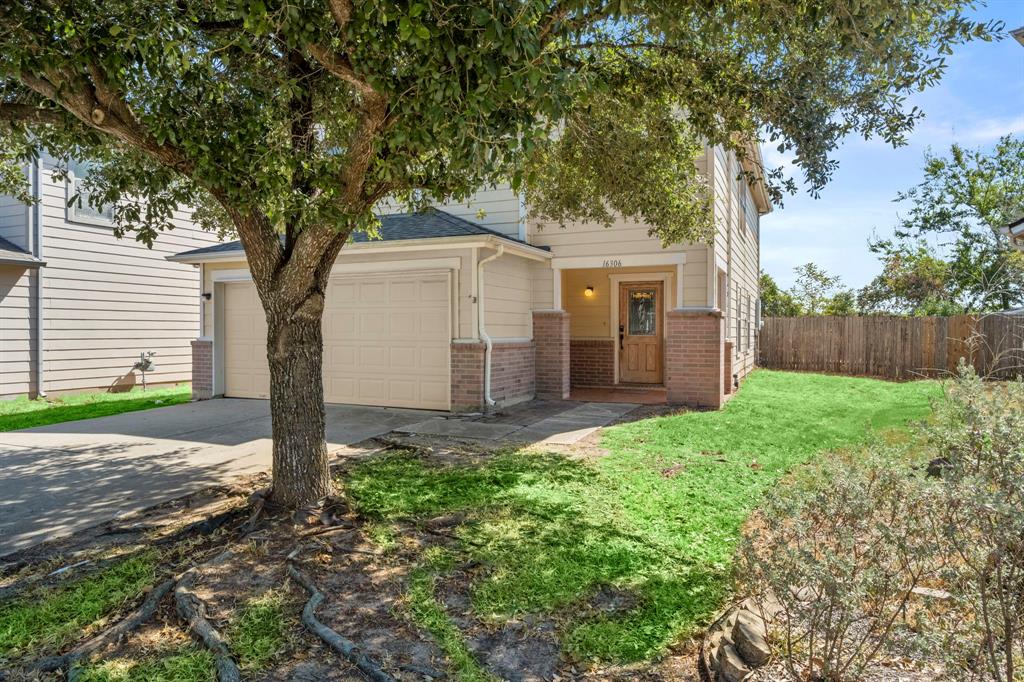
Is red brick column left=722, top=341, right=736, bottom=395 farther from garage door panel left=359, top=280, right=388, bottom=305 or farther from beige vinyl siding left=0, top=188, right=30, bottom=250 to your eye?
beige vinyl siding left=0, top=188, right=30, bottom=250

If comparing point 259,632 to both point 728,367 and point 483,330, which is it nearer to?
point 483,330

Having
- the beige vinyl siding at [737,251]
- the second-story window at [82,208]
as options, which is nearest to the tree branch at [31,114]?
the beige vinyl siding at [737,251]

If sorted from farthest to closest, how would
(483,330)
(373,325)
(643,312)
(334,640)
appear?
(643,312), (373,325), (483,330), (334,640)

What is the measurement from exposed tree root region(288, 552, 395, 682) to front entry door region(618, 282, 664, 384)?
34.5ft

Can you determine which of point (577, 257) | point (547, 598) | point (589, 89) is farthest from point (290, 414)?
point (577, 257)

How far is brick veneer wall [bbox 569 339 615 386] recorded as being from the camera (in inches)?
524

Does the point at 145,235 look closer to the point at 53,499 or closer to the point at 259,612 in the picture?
the point at 53,499

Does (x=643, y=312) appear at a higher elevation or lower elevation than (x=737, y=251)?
lower

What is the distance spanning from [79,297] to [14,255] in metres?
1.51

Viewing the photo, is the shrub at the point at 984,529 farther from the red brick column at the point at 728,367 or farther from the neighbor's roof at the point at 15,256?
the neighbor's roof at the point at 15,256

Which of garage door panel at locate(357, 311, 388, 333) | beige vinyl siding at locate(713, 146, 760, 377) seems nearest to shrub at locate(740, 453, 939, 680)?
beige vinyl siding at locate(713, 146, 760, 377)

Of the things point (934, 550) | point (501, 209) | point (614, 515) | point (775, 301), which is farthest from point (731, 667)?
point (775, 301)

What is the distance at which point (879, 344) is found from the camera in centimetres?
1653

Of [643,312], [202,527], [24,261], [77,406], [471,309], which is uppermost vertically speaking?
[24,261]
